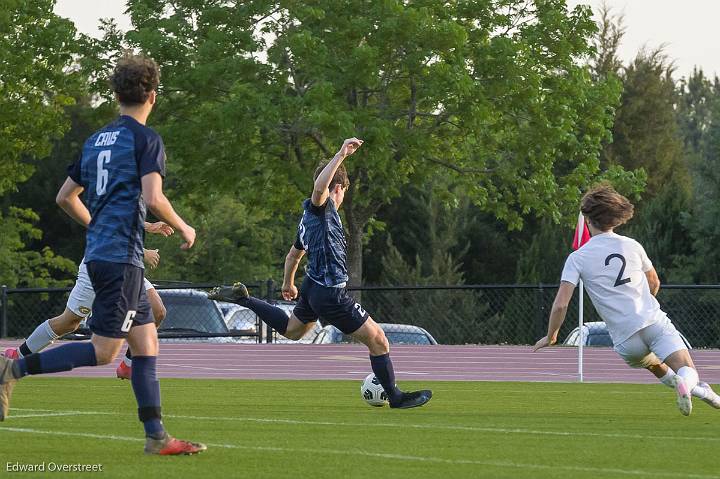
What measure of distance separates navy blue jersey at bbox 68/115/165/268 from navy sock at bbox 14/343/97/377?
0.48 metres

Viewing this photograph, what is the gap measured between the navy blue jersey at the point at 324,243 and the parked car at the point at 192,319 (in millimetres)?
16235

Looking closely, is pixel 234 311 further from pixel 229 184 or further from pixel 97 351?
pixel 97 351

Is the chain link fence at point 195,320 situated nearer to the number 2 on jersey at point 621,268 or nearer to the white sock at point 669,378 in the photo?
the white sock at point 669,378

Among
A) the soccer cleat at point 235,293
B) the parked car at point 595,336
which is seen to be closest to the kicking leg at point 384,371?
the soccer cleat at point 235,293

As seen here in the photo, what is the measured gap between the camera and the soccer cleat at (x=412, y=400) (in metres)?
11.4

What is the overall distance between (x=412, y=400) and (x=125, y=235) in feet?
14.6

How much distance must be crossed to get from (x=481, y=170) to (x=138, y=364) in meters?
31.8

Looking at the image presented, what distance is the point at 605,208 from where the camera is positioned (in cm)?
1030

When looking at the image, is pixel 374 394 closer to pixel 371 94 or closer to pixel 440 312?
pixel 440 312

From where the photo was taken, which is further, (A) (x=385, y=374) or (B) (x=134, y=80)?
(A) (x=385, y=374)

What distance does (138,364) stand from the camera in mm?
7680

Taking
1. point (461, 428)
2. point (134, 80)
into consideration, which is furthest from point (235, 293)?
point (134, 80)

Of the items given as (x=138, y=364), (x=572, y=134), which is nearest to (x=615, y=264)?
(x=138, y=364)

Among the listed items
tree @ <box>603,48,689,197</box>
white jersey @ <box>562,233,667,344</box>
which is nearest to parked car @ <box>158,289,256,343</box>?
white jersey @ <box>562,233,667,344</box>
